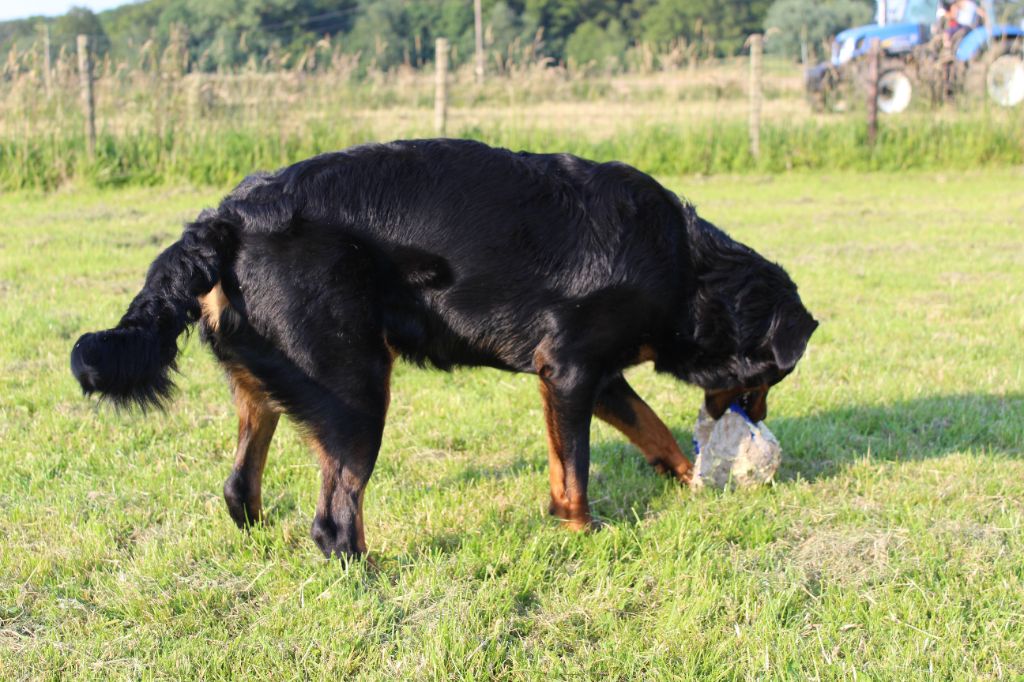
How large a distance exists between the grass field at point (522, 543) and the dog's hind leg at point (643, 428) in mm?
93

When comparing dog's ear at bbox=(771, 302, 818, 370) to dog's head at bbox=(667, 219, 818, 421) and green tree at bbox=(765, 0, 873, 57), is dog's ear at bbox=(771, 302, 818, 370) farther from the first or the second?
green tree at bbox=(765, 0, 873, 57)

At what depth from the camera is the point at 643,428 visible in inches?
163

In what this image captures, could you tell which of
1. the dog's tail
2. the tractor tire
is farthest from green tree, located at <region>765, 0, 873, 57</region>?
the dog's tail

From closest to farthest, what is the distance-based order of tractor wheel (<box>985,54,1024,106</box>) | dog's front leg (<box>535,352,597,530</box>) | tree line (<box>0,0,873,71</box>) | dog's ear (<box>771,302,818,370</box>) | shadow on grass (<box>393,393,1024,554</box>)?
1. dog's front leg (<box>535,352,597,530</box>)
2. dog's ear (<box>771,302,818,370</box>)
3. shadow on grass (<box>393,393,1024,554</box>)
4. tractor wheel (<box>985,54,1024,106</box>)
5. tree line (<box>0,0,873,71</box>)

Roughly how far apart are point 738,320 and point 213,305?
2001 millimetres

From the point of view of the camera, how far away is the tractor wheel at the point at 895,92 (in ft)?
54.9

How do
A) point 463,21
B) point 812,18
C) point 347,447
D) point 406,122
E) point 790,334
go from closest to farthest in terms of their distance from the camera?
point 347,447 < point 790,334 < point 406,122 < point 812,18 < point 463,21

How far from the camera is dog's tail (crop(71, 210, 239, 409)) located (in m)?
2.87

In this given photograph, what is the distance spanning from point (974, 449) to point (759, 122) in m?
11.6

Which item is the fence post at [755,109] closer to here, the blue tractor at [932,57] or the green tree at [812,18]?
the blue tractor at [932,57]

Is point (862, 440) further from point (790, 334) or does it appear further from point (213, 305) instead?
point (213, 305)

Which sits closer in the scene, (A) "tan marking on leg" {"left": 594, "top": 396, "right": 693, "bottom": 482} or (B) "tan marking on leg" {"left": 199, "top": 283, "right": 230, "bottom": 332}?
(B) "tan marking on leg" {"left": 199, "top": 283, "right": 230, "bottom": 332}

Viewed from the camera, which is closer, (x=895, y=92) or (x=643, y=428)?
(x=643, y=428)

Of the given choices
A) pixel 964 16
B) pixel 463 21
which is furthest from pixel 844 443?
pixel 463 21
